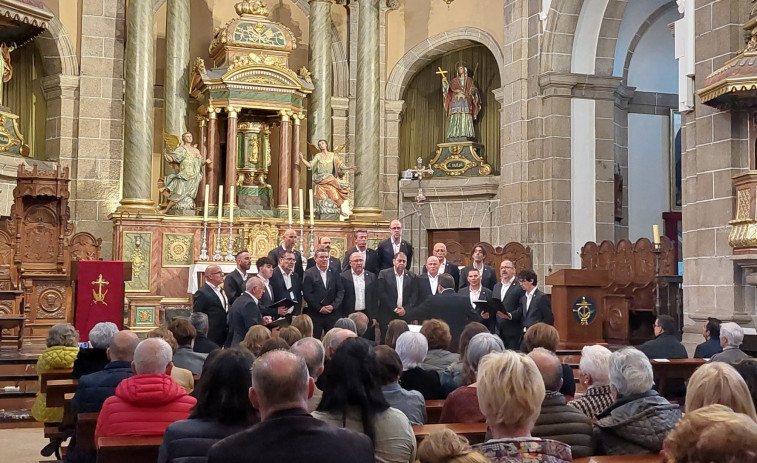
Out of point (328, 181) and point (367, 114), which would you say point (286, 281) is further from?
point (367, 114)

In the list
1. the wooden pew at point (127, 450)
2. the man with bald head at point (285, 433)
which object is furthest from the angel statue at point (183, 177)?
the man with bald head at point (285, 433)

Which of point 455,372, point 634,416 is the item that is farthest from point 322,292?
point 634,416

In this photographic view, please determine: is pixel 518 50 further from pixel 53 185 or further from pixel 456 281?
pixel 53 185

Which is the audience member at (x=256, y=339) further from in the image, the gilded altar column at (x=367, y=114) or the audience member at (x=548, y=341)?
the gilded altar column at (x=367, y=114)

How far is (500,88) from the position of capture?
52.0ft

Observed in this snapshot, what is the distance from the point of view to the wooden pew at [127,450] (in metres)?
3.44

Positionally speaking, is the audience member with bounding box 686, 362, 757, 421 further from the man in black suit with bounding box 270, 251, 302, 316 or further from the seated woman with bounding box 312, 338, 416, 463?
the man in black suit with bounding box 270, 251, 302, 316

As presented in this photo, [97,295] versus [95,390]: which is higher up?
[97,295]

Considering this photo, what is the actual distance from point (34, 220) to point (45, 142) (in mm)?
3587

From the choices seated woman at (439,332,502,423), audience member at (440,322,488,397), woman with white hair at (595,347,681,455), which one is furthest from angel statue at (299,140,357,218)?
woman with white hair at (595,347,681,455)

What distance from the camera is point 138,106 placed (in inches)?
558

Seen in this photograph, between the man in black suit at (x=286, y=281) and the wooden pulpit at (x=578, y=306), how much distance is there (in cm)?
295

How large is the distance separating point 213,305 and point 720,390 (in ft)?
19.0

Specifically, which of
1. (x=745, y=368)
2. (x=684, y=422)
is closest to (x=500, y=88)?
(x=745, y=368)
